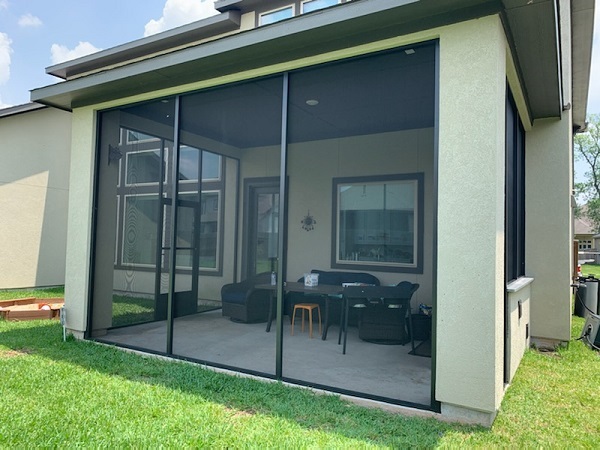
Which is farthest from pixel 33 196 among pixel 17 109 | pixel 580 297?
pixel 580 297

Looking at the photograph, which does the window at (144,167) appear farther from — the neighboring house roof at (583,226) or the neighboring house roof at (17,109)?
the neighboring house roof at (583,226)

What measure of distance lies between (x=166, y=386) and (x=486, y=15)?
147 inches

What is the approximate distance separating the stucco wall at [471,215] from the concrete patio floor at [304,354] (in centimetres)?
57

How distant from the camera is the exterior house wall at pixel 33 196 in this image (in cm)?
886

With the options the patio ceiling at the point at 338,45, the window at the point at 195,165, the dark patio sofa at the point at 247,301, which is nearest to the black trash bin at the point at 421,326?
the dark patio sofa at the point at 247,301

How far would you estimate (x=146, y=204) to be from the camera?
571cm

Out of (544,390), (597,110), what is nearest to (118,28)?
(544,390)

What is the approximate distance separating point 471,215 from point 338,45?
1.73m

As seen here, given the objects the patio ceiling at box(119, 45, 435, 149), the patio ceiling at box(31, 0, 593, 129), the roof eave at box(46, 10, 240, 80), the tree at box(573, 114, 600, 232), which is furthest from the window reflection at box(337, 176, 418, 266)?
the tree at box(573, 114, 600, 232)

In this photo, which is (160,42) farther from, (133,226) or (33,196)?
(33,196)

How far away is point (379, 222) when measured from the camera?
6.73m

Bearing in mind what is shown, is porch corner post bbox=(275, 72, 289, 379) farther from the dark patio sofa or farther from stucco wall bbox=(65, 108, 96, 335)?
stucco wall bbox=(65, 108, 96, 335)

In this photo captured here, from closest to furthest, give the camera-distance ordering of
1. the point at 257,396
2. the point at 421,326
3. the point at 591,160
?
1. the point at 257,396
2. the point at 421,326
3. the point at 591,160

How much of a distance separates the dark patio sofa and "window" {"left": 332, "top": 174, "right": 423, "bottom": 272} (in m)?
1.50
